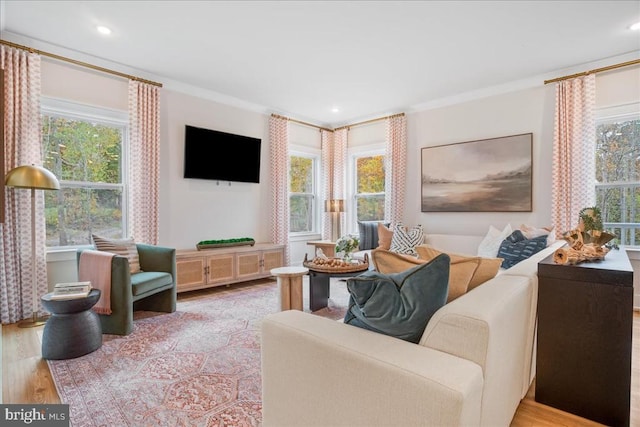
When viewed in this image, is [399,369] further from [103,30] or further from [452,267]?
[103,30]

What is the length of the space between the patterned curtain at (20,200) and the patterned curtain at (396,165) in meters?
4.46

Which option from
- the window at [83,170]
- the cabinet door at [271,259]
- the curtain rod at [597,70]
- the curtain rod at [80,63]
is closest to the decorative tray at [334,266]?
the cabinet door at [271,259]

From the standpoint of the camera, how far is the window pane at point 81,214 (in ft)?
11.6

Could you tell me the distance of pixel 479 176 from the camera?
4586 mm

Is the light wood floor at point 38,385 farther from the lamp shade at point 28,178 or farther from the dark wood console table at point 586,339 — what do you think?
the lamp shade at point 28,178

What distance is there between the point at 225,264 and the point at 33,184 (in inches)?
86.5

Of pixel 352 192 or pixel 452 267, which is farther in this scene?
pixel 352 192

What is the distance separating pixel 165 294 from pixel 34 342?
1.07m

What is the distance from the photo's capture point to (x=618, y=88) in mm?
3641

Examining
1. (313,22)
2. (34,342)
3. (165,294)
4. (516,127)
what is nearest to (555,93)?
(516,127)

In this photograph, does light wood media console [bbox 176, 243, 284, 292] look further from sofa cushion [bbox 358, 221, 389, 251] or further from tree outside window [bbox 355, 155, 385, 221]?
tree outside window [bbox 355, 155, 385, 221]

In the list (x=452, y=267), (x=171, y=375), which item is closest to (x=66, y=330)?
(x=171, y=375)

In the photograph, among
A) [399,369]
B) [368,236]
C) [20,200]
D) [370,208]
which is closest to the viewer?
[399,369]

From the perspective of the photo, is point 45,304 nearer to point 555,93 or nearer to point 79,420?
point 79,420
